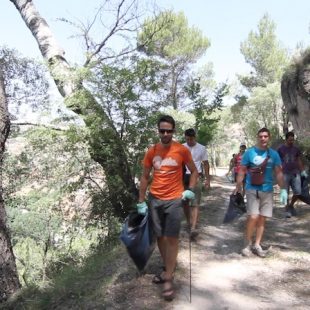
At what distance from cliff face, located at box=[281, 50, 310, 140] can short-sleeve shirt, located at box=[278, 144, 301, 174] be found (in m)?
6.03

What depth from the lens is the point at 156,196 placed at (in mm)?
4852

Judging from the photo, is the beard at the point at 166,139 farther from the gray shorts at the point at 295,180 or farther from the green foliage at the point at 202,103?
the green foliage at the point at 202,103

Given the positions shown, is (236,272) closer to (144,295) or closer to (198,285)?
(198,285)

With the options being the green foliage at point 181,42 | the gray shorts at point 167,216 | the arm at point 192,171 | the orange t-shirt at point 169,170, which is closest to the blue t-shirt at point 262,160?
the arm at point 192,171

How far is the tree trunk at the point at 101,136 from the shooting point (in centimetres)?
896

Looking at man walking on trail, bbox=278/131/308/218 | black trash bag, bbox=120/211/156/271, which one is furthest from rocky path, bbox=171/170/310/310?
man walking on trail, bbox=278/131/308/218

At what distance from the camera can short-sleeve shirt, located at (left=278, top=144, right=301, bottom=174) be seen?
9.09m

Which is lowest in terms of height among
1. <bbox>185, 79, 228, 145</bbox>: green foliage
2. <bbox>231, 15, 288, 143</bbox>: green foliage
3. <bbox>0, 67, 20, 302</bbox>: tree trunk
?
<bbox>0, 67, 20, 302</bbox>: tree trunk

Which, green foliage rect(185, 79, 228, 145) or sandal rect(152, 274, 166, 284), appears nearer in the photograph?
sandal rect(152, 274, 166, 284)

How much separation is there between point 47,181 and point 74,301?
4818mm

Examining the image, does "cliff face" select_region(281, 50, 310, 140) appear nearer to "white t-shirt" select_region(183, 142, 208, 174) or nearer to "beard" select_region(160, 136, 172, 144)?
"white t-shirt" select_region(183, 142, 208, 174)

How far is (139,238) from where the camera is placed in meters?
4.89

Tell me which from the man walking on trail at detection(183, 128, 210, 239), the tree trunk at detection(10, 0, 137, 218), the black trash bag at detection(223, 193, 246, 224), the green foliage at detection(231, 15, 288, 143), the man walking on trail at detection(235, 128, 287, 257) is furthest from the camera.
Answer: the green foliage at detection(231, 15, 288, 143)

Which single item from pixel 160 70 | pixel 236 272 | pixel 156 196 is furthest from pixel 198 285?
pixel 160 70
